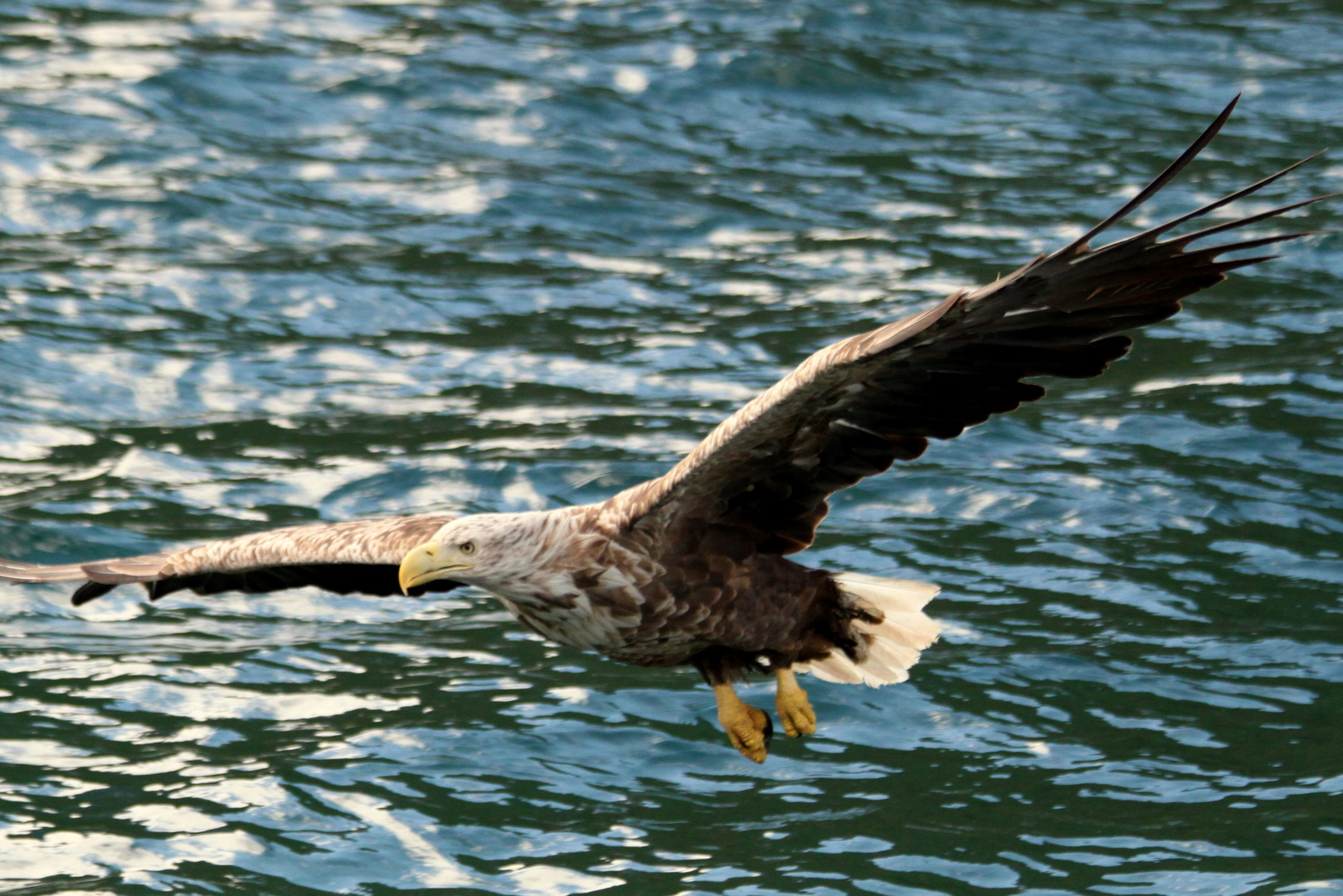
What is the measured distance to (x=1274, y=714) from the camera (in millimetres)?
7672

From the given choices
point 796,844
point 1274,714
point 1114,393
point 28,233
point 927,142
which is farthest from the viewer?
point 927,142

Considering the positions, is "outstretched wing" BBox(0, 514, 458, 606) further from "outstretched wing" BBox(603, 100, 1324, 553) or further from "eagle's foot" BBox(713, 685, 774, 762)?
"eagle's foot" BBox(713, 685, 774, 762)

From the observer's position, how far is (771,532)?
6.01m

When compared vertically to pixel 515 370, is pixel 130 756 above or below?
below

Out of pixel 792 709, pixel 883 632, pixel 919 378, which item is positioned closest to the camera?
pixel 919 378

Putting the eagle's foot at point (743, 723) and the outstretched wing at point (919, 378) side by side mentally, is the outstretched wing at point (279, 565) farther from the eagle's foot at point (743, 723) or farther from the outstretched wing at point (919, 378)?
the eagle's foot at point (743, 723)

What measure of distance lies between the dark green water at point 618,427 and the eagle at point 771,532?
102cm

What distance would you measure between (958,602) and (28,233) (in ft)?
22.9

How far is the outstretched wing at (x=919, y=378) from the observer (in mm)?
4836

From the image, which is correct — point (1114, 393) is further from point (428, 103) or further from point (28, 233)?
point (28, 233)

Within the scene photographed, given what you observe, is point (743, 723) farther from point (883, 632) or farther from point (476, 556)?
point (476, 556)

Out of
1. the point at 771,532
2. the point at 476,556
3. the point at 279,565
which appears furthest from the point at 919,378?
the point at 279,565

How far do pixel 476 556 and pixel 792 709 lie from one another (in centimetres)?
131

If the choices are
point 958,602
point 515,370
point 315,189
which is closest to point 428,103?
point 315,189
